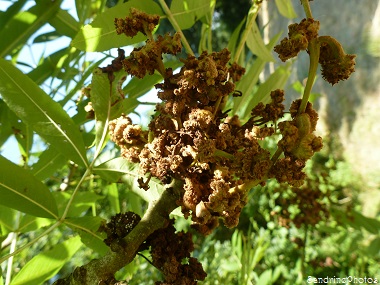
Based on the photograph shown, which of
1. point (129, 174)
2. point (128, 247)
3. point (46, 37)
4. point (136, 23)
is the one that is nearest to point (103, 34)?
point (136, 23)

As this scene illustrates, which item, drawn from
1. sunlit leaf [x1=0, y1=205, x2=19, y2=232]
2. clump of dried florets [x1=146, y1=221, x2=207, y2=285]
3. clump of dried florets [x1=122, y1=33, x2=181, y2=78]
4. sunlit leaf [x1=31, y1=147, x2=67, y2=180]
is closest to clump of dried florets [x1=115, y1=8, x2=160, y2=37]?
clump of dried florets [x1=122, y1=33, x2=181, y2=78]

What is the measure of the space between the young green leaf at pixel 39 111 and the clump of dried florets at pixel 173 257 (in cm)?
18

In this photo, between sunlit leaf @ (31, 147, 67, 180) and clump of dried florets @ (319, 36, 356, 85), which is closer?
clump of dried florets @ (319, 36, 356, 85)

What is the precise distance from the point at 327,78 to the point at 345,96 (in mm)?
4553

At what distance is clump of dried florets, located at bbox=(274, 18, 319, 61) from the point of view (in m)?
0.50

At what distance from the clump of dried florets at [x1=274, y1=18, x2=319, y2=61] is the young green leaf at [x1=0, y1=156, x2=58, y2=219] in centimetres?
36

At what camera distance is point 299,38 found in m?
0.50

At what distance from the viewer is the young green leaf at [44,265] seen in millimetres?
711

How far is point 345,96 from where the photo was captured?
479cm

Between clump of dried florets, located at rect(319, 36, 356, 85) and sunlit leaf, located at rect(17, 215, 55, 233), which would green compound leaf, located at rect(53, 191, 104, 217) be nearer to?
sunlit leaf, located at rect(17, 215, 55, 233)

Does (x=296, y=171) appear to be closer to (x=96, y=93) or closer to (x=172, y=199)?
(x=172, y=199)

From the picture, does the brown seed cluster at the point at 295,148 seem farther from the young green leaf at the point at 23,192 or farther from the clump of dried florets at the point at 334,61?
the young green leaf at the point at 23,192

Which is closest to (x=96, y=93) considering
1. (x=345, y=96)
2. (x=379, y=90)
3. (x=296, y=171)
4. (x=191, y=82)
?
(x=191, y=82)

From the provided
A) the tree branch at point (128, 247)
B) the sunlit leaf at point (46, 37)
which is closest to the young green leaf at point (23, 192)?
the tree branch at point (128, 247)
